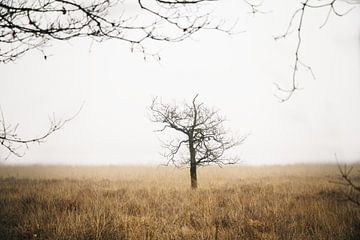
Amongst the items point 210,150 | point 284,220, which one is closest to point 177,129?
point 210,150

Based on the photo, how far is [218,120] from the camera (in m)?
13.1

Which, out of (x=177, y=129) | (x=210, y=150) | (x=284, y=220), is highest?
(x=177, y=129)

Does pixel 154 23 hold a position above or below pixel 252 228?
above

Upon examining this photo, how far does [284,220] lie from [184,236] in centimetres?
231

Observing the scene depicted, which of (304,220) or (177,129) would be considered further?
(177,129)

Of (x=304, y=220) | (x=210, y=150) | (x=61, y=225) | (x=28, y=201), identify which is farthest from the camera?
(x=210, y=150)

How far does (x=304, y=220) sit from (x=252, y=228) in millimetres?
1256

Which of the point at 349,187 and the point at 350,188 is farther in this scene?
the point at 349,187

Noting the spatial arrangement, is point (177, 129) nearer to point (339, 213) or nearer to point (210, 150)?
point (210, 150)

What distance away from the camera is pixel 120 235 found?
15.8ft

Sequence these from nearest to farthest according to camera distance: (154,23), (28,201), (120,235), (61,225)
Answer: (154,23) < (120,235) < (61,225) < (28,201)

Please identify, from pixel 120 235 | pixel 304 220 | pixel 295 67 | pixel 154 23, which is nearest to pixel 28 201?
pixel 120 235

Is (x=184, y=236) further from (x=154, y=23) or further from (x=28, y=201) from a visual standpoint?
(x=28, y=201)

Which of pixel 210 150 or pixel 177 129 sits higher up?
pixel 177 129
